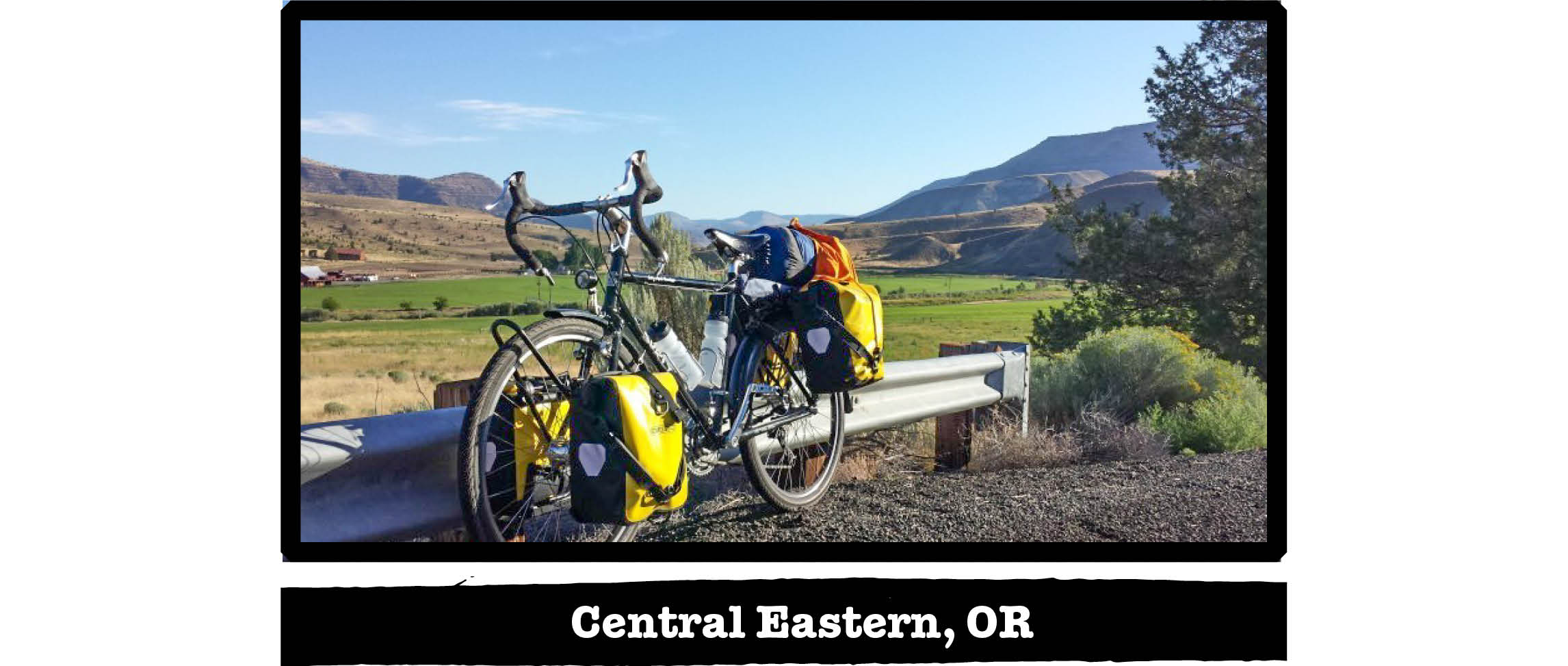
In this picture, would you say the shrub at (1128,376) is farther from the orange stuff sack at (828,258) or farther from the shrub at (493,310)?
the shrub at (493,310)

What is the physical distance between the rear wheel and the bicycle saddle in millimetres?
753

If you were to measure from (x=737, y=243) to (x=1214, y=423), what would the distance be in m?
2.80

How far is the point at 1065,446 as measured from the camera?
21.3ft

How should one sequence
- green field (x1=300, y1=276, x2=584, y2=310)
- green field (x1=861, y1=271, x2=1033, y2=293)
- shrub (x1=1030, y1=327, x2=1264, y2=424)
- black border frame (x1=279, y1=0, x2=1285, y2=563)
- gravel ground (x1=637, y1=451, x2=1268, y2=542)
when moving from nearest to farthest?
black border frame (x1=279, y1=0, x2=1285, y2=563)
green field (x1=300, y1=276, x2=584, y2=310)
gravel ground (x1=637, y1=451, x2=1268, y2=542)
green field (x1=861, y1=271, x2=1033, y2=293)
shrub (x1=1030, y1=327, x2=1264, y2=424)

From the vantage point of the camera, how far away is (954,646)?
4.28 m

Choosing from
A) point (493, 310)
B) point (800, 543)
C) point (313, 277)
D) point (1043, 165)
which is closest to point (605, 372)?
point (493, 310)

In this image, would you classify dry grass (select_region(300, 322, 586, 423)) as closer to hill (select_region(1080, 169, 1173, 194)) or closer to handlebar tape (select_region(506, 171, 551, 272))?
handlebar tape (select_region(506, 171, 551, 272))

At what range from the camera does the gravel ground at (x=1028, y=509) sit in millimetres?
4809

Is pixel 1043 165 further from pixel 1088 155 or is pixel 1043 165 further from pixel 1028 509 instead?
pixel 1028 509

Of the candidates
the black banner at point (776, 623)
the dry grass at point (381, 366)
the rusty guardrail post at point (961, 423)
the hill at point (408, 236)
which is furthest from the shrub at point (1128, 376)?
the dry grass at point (381, 366)

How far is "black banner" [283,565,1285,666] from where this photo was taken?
4.18 metres

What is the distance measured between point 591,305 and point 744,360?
0.91 meters

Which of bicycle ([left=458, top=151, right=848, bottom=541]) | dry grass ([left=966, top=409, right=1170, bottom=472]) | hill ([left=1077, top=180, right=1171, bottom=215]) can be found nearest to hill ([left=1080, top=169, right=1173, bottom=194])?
hill ([left=1077, top=180, right=1171, bottom=215])

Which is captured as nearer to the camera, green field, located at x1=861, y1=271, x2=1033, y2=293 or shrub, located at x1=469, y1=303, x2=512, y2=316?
shrub, located at x1=469, y1=303, x2=512, y2=316
